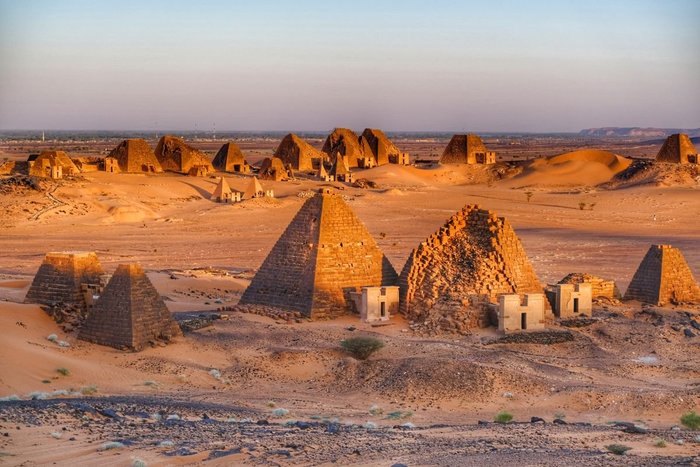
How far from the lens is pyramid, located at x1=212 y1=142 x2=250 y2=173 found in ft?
173

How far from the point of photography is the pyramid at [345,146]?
186ft

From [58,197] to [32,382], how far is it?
2551 cm

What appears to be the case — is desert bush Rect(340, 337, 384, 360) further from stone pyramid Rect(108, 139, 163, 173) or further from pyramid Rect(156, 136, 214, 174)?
pyramid Rect(156, 136, 214, 174)

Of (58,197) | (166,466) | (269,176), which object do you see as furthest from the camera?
(269,176)

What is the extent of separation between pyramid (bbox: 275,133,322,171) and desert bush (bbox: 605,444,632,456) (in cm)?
4502

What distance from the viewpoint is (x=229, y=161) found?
53.1 meters

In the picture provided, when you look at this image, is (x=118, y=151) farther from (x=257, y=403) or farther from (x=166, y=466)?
(x=166, y=466)

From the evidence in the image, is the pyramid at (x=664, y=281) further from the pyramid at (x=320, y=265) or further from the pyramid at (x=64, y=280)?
the pyramid at (x=64, y=280)

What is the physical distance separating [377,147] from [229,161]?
9993 millimetres

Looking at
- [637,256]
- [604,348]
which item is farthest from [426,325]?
[637,256]

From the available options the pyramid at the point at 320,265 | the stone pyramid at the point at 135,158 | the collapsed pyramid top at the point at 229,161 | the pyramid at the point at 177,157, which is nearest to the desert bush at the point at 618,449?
the pyramid at the point at 320,265

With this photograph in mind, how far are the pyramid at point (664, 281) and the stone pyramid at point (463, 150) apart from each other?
4175 cm

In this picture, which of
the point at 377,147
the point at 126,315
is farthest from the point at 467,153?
the point at 126,315

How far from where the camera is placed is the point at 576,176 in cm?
5638
